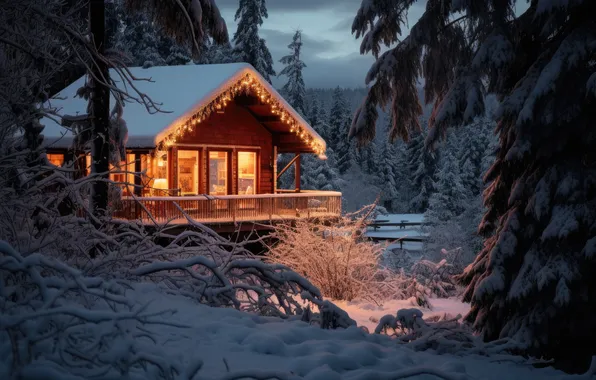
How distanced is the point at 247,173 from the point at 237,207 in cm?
496

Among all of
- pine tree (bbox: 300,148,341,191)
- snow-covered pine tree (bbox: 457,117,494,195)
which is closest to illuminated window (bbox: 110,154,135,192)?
pine tree (bbox: 300,148,341,191)

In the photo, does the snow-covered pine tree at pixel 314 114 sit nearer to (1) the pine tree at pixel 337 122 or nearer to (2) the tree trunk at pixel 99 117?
(1) the pine tree at pixel 337 122

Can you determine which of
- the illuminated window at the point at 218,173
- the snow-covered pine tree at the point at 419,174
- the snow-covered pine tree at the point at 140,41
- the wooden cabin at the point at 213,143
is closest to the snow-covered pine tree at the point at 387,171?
the snow-covered pine tree at the point at 419,174

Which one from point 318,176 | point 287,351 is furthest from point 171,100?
point 318,176

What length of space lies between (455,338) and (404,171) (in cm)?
6633

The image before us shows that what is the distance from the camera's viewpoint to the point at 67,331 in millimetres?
3268

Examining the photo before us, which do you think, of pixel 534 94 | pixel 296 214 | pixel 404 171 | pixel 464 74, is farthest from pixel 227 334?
pixel 404 171

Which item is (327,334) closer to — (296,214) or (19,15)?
(19,15)

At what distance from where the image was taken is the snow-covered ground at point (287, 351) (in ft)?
12.5

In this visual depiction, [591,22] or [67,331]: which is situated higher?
[591,22]

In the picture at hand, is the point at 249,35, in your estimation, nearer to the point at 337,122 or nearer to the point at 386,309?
the point at 337,122

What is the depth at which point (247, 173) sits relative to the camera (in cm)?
2634

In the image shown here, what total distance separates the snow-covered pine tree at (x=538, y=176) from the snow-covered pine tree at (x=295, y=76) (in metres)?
42.9

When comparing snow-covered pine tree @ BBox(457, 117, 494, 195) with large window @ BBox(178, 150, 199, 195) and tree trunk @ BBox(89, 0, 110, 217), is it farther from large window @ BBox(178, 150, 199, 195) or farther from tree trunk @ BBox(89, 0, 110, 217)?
tree trunk @ BBox(89, 0, 110, 217)
